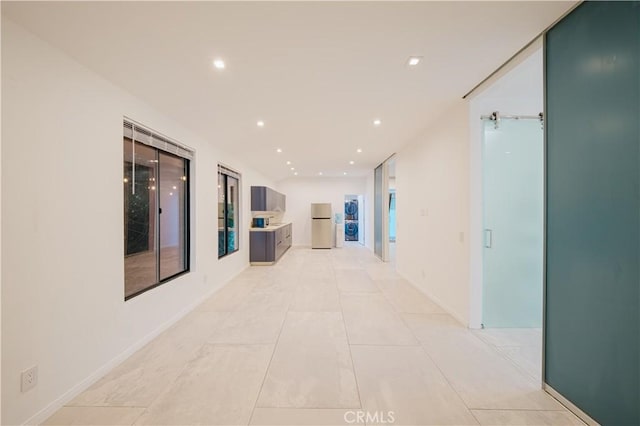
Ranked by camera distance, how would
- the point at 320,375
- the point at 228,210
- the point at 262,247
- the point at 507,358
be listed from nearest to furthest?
the point at 320,375 → the point at 507,358 → the point at 228,210 → the point at 262,247

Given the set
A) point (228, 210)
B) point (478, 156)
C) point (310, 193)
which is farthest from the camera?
point (310, 193)

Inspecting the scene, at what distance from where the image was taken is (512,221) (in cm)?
304

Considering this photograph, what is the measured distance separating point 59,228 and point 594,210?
357cm

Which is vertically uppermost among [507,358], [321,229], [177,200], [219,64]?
[219,64]

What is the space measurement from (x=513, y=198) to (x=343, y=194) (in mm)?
7295

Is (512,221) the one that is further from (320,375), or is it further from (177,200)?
(177,200)

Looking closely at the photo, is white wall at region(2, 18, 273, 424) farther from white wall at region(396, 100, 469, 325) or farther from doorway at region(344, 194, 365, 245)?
doorway at region(344, 194, 365, 245)

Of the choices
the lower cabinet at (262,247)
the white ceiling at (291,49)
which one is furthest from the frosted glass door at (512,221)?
the lower cabinet at (262,247)

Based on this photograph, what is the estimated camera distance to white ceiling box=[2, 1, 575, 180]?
1.62 m

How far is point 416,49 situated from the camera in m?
2.01

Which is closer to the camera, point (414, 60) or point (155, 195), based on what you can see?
point (414, 60)

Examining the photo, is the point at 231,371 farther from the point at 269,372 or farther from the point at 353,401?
the point at 353,401

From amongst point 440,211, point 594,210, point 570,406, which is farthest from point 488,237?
point 570,406

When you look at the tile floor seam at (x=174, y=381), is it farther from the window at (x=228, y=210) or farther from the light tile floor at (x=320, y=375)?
the window at (x=228, y=210)
